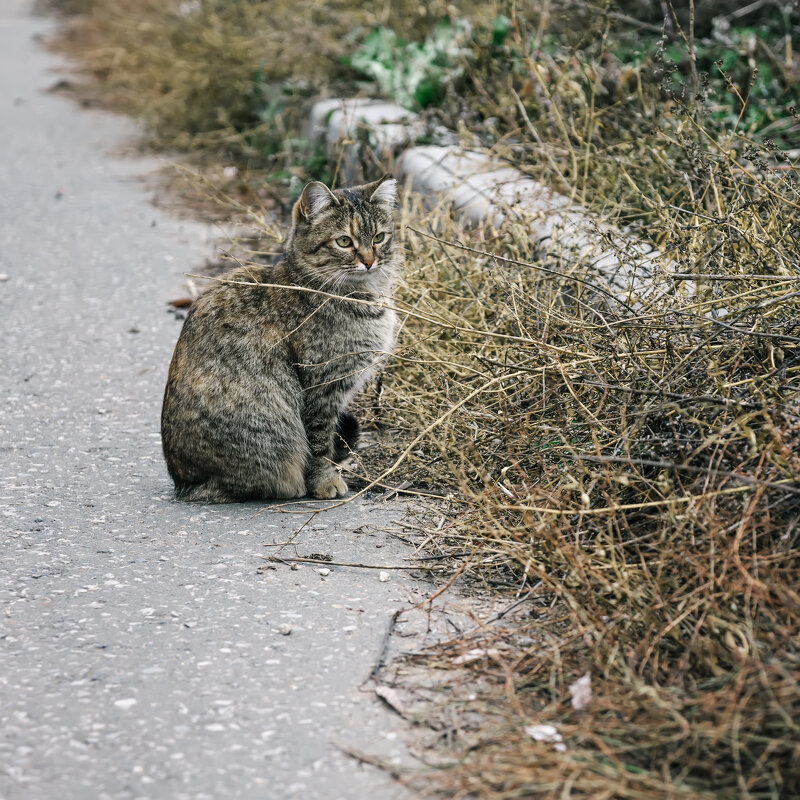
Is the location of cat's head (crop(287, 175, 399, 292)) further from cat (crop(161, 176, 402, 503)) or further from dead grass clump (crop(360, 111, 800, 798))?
dead grass clump (crop(360, 111, 800, 798))

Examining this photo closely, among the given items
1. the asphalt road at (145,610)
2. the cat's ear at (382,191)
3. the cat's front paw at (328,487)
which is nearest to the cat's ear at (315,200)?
the cat's ear at (382,191)

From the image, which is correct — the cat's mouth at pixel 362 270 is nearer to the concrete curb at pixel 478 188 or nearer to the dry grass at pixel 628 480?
the dry grass at pixel 628 480

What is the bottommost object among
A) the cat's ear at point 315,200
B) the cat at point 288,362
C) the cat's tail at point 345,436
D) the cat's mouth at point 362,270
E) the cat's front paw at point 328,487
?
the cat's front paw at point 328,487

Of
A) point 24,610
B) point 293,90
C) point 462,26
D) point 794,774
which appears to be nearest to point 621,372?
point 794,774

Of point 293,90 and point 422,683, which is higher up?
point 293,90

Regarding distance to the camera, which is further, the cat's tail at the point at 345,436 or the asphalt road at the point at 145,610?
the cat's tail at the point at 345,436

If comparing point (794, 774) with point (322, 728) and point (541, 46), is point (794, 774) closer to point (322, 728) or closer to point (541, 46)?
point (322, 728)

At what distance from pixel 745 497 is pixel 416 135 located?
168 inches

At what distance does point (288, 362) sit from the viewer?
4.24 meters

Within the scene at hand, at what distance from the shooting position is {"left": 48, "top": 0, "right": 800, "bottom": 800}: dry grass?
2377 millimetres

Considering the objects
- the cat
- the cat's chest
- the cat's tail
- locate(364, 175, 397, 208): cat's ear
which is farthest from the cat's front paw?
locate(364, 175, 397, 208): cat's ear

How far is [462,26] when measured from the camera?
7297mm

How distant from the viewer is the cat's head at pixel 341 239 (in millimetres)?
4398

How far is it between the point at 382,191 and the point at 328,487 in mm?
1338
